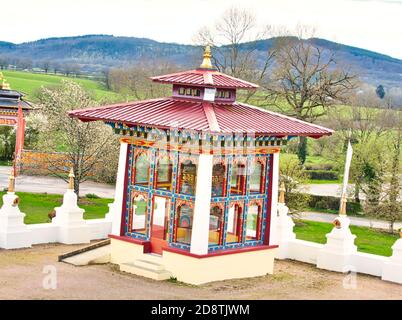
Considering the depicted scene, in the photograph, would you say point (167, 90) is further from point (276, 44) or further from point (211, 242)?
point (211, 242)

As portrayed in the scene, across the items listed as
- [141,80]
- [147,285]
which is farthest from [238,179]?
[141,80]

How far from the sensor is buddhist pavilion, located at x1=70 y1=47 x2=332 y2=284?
17562mm

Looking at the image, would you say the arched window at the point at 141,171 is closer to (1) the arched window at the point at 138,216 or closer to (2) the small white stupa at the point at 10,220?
(1) the arched window at the point at 138,216

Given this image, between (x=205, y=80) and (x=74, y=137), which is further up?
(x=205, y=80)

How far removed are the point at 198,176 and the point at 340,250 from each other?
4.53m

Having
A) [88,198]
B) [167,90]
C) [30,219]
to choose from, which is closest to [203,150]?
[30,219]

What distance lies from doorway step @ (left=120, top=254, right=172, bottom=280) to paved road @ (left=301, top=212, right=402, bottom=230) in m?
17.7

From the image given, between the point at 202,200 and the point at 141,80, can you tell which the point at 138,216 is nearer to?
the point at 202,200

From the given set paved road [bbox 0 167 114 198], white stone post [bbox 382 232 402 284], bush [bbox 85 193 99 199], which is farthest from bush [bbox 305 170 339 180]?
white stone post [bbox 382 232 402 284]

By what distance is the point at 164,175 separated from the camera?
1930 cm

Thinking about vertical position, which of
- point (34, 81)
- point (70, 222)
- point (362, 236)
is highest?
point (34, 81)

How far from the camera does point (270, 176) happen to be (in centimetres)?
1914

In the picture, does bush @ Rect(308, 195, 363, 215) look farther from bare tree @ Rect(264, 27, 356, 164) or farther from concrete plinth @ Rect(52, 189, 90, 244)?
concrete plinth @ Rect(52, 189, 90, 244)

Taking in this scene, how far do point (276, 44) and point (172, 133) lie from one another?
3683 centimetres
